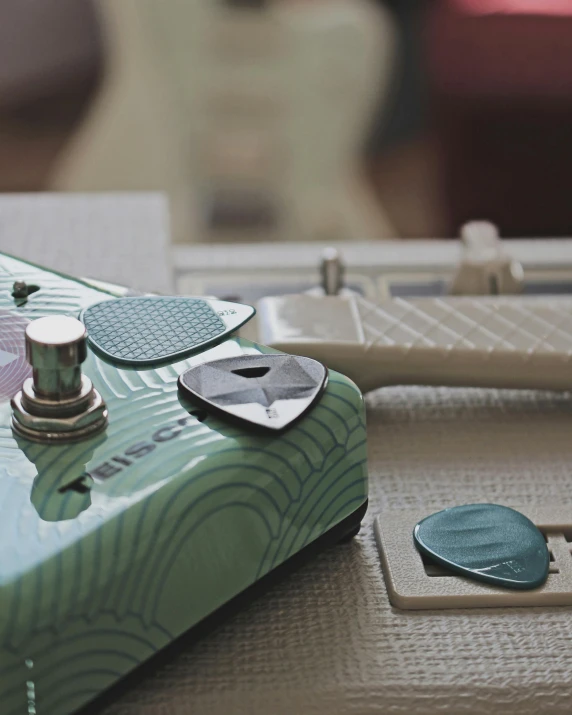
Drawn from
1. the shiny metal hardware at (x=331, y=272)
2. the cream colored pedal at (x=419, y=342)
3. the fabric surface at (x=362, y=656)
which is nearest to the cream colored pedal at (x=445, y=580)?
the fabric surface at (x=362, y=656)

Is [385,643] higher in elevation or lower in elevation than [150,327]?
lower

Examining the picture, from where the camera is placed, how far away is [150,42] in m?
2.20

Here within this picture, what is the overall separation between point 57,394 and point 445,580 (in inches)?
8.0

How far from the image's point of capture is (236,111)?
2182 millimetres

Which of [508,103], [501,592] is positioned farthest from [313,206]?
[501,592]

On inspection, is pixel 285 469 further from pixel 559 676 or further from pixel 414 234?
pixel 414 234

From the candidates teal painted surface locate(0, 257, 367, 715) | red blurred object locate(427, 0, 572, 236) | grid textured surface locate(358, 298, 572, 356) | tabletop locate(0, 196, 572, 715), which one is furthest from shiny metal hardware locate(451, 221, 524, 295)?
red blurred object locate(427, 0, 572, 236)

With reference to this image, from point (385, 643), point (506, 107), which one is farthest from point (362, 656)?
point (506, 107)

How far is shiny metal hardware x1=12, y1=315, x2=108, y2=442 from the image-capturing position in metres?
0.40

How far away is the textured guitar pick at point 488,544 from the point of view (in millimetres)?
456

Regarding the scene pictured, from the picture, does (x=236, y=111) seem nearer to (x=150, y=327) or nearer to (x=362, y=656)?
(x=150, y=327)

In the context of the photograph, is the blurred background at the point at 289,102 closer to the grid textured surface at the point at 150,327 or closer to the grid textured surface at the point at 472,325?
the grid textured surface at the point at 472,325

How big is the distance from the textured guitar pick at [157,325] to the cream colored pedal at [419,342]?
7 centimetres

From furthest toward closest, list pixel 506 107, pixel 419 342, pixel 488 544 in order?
pixel 506 107
pixel 419 342
pixel 488 544
